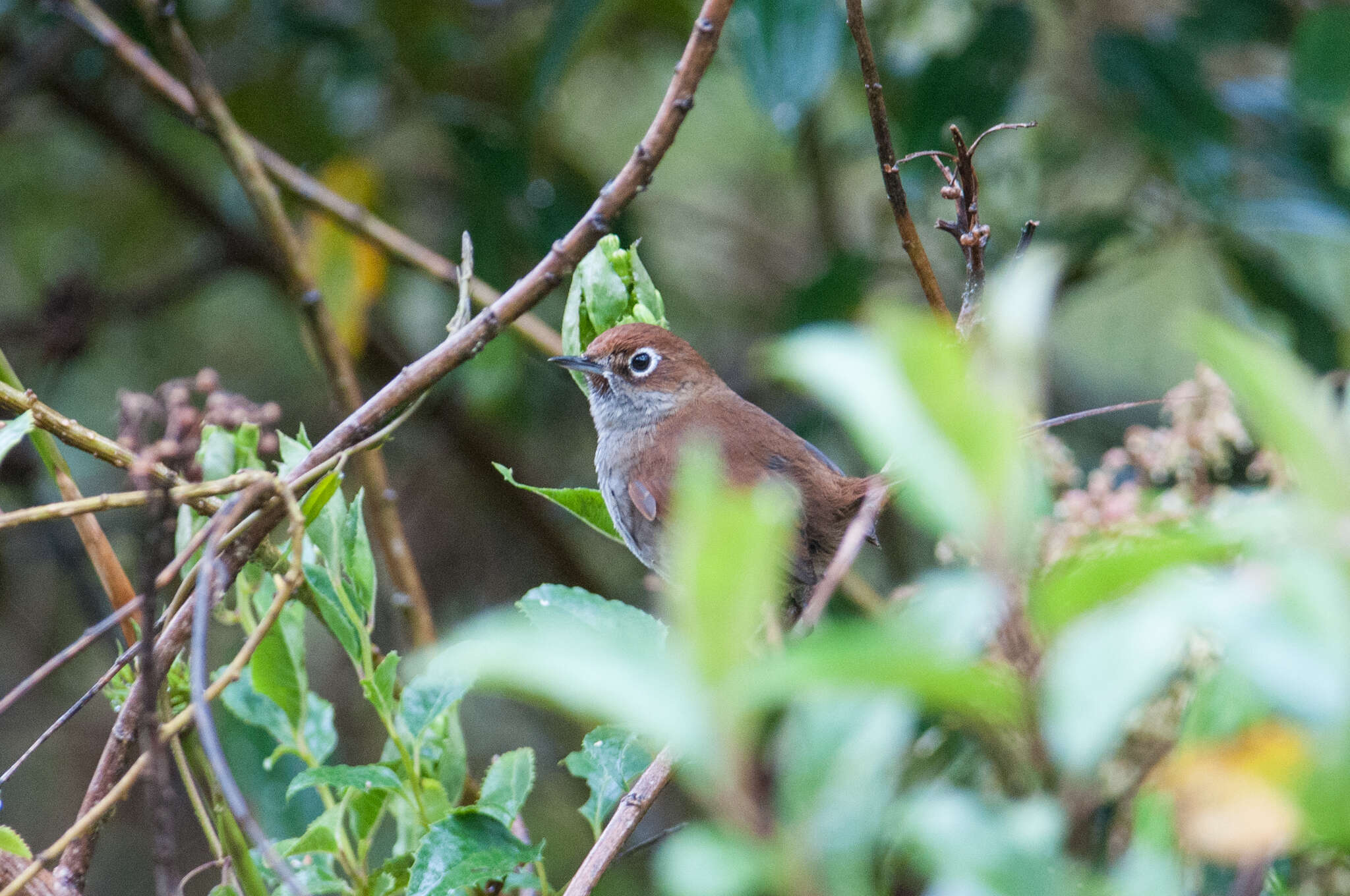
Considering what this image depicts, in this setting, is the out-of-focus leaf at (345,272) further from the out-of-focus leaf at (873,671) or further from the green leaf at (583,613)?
the out-of-focus leaf at (873,671)

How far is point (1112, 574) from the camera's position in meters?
0.71

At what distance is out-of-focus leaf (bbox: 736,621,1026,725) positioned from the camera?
0.66 meters

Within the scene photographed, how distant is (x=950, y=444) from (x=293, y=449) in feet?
4.02

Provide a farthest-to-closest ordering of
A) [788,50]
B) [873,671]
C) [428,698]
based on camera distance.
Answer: [788,50] < [428,698] < [873,671]

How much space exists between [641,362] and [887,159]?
76.1 inches

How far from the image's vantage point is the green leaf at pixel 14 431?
132cm

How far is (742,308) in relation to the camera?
5.65m

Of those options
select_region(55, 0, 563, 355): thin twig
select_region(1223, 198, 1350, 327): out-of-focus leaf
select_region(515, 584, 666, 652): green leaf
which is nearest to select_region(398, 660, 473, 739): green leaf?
select_region(515, 584, 666, 652): green leaf

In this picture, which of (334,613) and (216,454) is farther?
(216,454)

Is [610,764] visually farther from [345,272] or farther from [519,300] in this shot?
[345,272]

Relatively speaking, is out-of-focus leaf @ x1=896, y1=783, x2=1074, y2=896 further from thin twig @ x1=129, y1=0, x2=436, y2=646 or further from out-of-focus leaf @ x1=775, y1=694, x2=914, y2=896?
thin twig @ x1=129, y1=0, x2=436, y2=646

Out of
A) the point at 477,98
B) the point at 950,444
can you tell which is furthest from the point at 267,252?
the point at 950,444

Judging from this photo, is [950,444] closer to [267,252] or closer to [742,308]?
[267,252]

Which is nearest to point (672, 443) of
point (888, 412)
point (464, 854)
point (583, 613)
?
point (583, 613)
